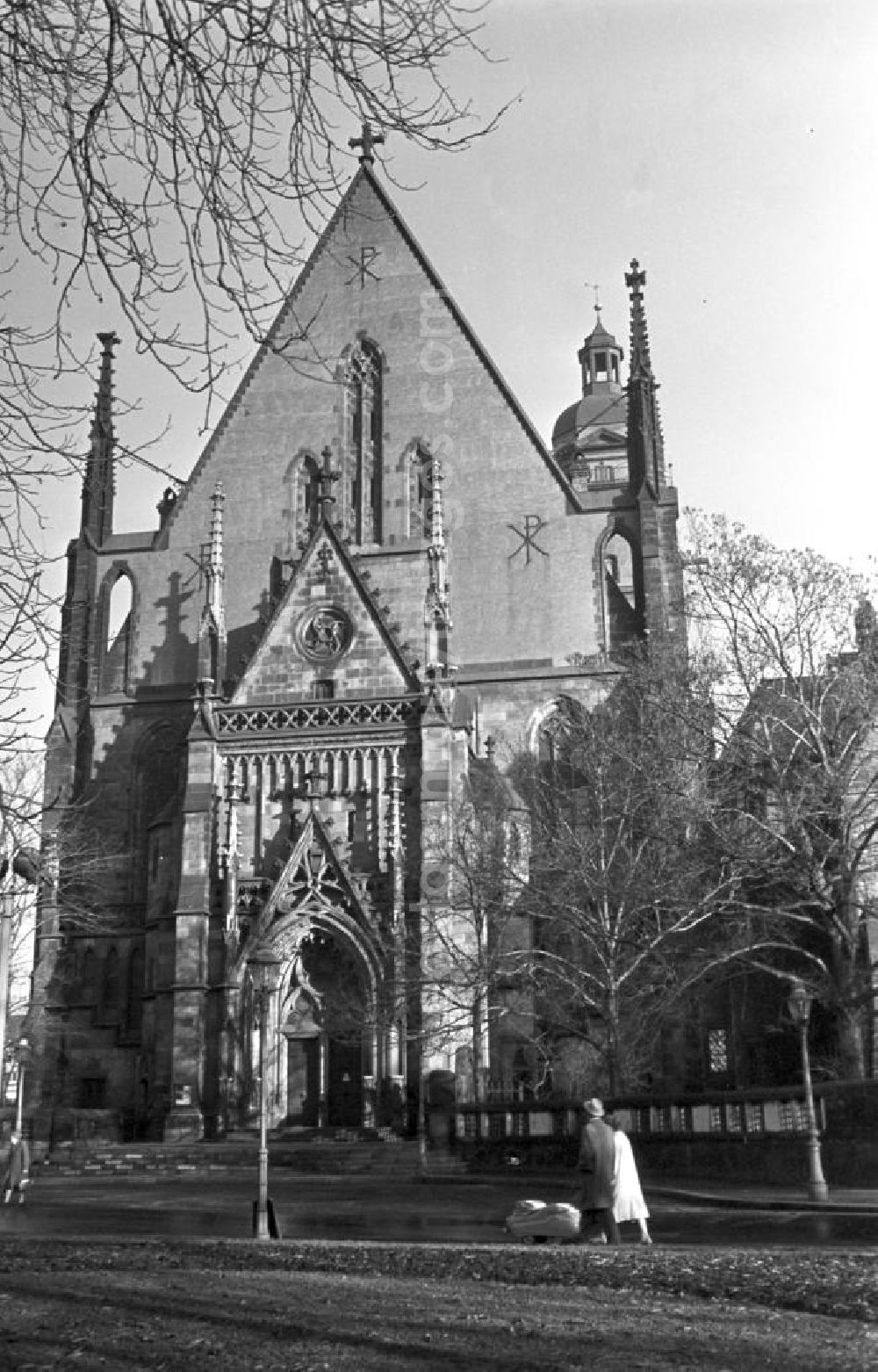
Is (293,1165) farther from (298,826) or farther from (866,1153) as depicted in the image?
(866,1153)

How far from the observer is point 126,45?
7734 millimetres

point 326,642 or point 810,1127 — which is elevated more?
point 326,642

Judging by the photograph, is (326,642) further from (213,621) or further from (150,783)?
(150,783)

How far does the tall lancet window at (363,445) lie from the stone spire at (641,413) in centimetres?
799

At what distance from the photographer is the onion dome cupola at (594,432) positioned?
87000 mm

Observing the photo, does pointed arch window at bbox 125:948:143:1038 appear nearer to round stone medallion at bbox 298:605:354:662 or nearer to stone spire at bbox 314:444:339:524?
round stone medallion at bbox 298:605:354:662

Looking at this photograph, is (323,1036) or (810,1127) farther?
(323,1036)

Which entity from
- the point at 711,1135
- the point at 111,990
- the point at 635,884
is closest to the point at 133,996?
the point at 111,990

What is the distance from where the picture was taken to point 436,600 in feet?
139

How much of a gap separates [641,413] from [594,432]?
43043 millimetres

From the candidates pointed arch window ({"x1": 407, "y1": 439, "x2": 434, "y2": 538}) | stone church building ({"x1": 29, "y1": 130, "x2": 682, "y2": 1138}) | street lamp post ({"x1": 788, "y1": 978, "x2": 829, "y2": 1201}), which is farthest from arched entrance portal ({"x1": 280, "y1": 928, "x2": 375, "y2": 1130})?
street lamp post ({"x1": 788, "y1": 978, "x2": 829, "y2": 1201})

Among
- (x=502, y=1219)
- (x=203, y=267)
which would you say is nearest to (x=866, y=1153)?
(x=502, y=1219)

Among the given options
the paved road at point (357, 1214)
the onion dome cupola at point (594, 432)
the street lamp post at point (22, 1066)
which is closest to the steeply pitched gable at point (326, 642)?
the street lamp post at point (22, 1066)

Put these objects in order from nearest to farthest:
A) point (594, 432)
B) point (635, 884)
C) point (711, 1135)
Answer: point (711, 1135) < point (635, 884) < point (594, 432)
